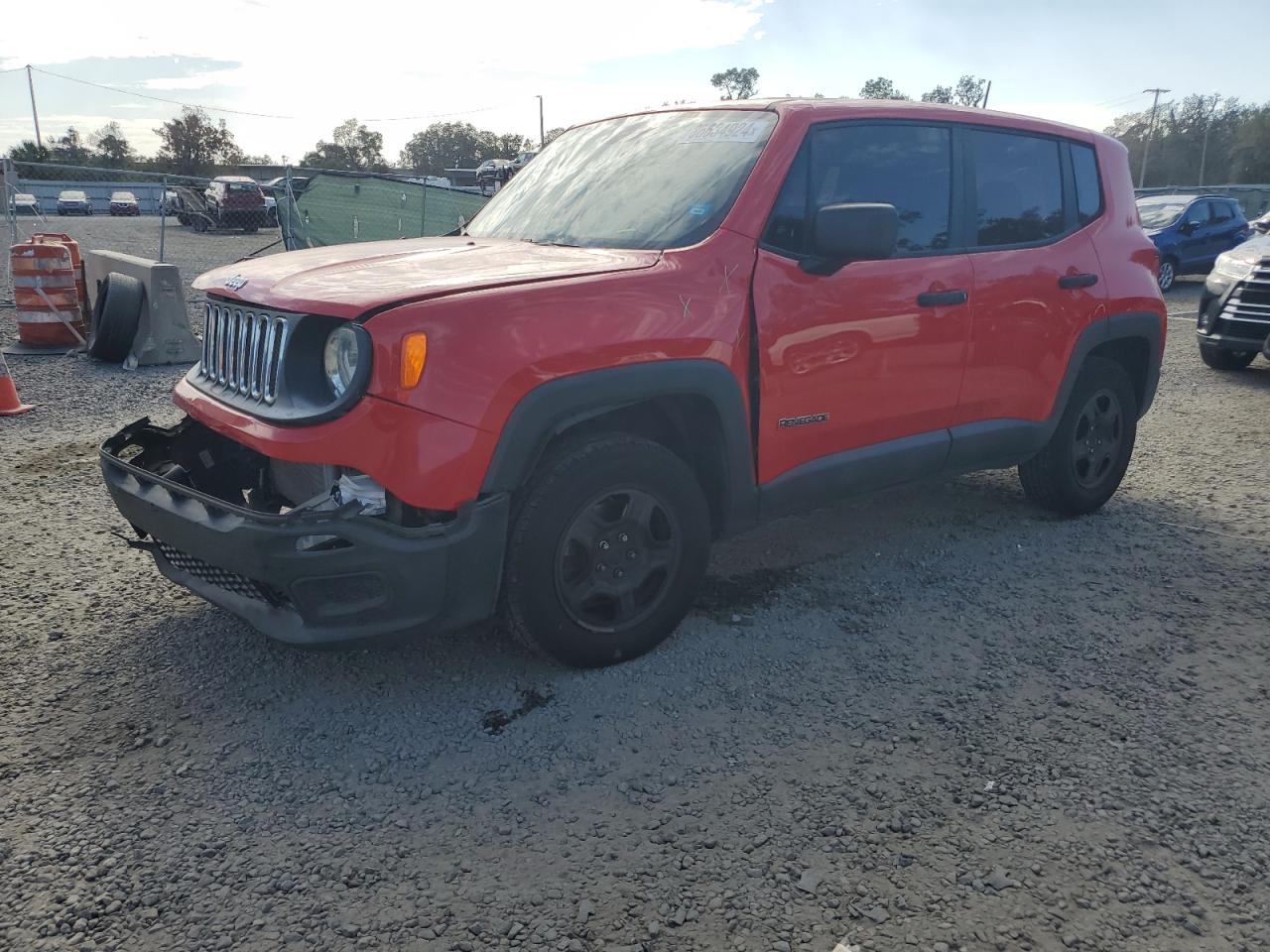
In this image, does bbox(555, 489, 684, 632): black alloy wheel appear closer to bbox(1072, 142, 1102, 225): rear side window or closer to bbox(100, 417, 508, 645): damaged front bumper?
bbox(100, 417, 508, 645): damaged front bumper

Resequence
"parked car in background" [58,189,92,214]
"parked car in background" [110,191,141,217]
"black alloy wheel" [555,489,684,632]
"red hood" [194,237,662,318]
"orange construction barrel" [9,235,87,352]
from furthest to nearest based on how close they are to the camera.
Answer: "parked car in background" [110,191,141,217] → "parked car in background" [58,189,92,214] → "orange construction barrel" [9,235,87,352] → "black alloy wheel" [555,489,684,632] → "red hood" [194,237,662,318]

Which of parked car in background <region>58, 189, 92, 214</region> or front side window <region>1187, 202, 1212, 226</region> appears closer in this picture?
front side window <region>1187, 202, 1212, 226</region>

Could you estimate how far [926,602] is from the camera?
13.4 feet

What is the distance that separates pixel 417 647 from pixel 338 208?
1481 centimetres

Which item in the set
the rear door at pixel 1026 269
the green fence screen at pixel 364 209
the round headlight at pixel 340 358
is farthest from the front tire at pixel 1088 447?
the green fence screen at pixel 364 209

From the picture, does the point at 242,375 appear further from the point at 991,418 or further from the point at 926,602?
the point at 991,418

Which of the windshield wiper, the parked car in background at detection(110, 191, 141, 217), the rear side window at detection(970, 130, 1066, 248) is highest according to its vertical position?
the parked car in background at detection(110, 191, 141, 217)

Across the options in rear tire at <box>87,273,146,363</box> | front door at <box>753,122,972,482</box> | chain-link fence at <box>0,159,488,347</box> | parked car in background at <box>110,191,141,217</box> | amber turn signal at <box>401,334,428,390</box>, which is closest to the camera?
amber turn signal at <box>401,334,428,390</box>

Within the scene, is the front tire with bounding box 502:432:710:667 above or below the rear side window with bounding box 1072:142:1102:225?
below

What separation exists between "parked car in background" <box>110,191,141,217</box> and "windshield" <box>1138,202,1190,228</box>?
4894 centimetres

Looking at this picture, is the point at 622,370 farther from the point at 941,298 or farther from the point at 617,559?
the point at 941,298

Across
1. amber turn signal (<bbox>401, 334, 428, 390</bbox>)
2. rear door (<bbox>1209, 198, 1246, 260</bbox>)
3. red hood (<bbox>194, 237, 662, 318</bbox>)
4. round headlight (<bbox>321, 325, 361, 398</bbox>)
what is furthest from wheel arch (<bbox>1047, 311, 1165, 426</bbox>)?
rear door (<bbox>1209, 198, 1246, 260</bbox>)

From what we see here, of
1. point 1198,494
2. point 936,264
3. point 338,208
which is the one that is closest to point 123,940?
point 936,264

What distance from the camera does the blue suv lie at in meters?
Result: 16.0
